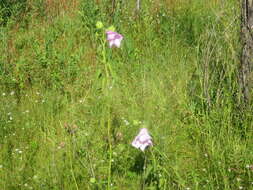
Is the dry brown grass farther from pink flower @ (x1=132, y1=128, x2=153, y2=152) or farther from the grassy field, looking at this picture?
pink flower @ (x1=132, y1=128, x2=153, y2=152)

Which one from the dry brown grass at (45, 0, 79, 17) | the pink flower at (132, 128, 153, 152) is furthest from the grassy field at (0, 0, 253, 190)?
the dry brown grass at (45, 0, 79, 17)

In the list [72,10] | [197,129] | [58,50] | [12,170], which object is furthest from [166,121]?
[72,10]

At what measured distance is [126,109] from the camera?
2.98 metres

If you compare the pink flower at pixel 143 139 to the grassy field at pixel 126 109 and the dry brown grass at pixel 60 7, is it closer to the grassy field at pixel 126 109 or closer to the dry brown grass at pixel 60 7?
the grassy field at pixel 126 109

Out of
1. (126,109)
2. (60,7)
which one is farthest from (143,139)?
(60,7)

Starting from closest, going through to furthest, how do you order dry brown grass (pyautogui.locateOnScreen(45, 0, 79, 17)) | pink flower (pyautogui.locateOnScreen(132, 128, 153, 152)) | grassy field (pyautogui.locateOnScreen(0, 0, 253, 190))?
pink flower (pyautogui.locateOnScreen(132, 128, 153, 152)), grassy field (pyautogui.locateOnScreen(0, 0, 253, 190)), dry brown grass (pyautogui.locateOnScreen(45, 0, 79, 17))

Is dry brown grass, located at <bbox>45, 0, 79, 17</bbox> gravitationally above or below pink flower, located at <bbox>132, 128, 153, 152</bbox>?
above

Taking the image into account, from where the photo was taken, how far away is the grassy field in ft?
7.63

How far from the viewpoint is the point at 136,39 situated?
4.14 meters

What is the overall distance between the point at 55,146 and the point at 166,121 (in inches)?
31.4

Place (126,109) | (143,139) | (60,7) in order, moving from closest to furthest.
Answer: (143,139), (126,109), (60,7)

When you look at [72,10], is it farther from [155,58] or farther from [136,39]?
[155,58]

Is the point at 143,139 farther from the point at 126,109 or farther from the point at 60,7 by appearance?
the point at 60,7

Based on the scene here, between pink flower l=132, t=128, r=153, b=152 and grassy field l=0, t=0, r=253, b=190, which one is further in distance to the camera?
grassy field l=0, t=0, r=253, b=190
